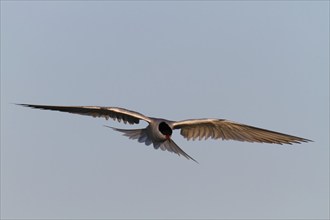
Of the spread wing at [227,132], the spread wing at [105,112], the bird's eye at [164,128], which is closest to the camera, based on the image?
the bird's eye at [164,128]

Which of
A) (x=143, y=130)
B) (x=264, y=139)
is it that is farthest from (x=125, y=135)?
(x=264, y=139)

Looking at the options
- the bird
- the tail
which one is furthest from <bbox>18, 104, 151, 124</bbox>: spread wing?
the tail

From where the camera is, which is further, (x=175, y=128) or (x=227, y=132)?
(x=227, y=132)

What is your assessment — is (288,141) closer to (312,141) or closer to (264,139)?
(264,139)

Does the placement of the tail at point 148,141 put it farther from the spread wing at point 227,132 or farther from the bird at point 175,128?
the spread wing at point 227,132

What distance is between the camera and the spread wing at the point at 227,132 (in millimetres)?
10969

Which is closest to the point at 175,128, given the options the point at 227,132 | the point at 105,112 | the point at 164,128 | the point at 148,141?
the point at 164,128

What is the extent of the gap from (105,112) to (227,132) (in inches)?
112

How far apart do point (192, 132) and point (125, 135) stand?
1616 millimetres

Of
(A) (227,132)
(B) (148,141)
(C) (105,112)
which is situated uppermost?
(C) (105,112)

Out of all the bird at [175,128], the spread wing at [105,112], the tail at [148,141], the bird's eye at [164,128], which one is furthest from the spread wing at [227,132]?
the spread wing at [105,112]

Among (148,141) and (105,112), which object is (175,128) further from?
(105,112)

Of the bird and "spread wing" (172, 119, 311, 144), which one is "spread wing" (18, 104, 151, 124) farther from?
"spread wing" (172, 119, 311, 144)

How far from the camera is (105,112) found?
11.1 metres
